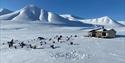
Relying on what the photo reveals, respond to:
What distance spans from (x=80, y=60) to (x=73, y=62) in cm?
105

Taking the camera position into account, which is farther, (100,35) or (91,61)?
(100,35)

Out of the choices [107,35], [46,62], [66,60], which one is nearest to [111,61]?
[66,60]

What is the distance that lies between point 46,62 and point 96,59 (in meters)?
5.17

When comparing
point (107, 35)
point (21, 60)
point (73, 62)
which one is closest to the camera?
point (73, 62)

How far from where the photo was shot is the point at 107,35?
47062mm

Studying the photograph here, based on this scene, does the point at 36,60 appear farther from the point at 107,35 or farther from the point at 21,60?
the point at 107,35

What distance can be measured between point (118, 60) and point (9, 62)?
10803mm

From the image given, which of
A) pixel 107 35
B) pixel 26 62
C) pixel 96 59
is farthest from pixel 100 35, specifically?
pixel 26 62

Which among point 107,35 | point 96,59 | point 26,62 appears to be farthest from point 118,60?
point 107,35

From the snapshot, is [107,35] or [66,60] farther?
[107,35]

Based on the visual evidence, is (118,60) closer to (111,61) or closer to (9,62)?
(111,61)

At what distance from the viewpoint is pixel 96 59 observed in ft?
66.5

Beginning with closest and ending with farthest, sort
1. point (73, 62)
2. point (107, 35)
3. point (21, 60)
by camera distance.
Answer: point (73, 62) < point (21, 60) < point (107, 35)

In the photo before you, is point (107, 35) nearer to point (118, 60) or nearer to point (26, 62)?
point (118, 60)
